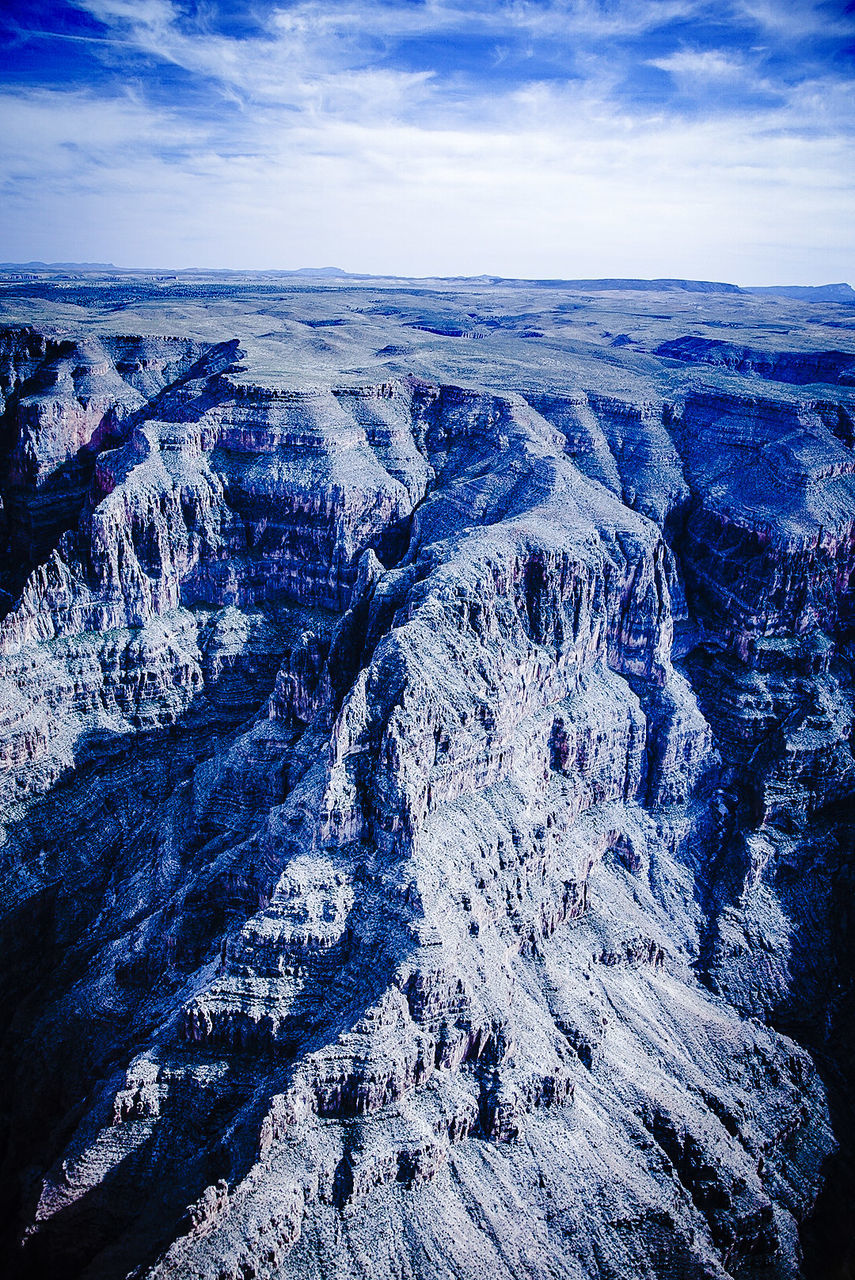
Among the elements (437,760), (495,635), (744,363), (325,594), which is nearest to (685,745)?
(495,635)

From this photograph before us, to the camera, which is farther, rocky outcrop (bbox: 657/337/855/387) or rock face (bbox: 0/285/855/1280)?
rocky outcrop (bbox: 657/337/855/387)

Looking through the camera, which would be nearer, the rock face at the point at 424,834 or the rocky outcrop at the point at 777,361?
the rock face at the point at 424,834

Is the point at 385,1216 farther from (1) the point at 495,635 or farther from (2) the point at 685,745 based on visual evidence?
(2) the point at 685,745

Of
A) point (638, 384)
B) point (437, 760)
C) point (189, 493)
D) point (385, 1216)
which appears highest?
point (638, 384)

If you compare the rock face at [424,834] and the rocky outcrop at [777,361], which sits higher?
the rocky outcrop at [777,361]

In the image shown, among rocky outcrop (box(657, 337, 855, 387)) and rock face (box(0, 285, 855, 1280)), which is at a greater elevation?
rocky outcrop (box(657, 337, 855, 387))

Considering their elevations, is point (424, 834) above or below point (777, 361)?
below

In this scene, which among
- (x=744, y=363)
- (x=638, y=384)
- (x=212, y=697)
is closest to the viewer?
(x=212, y=697)

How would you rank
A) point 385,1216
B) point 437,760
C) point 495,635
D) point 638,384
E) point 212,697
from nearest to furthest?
1. point 385,1216
2. point 437,760
3. point 495,635
4. point 212,697
5. point 638,384
